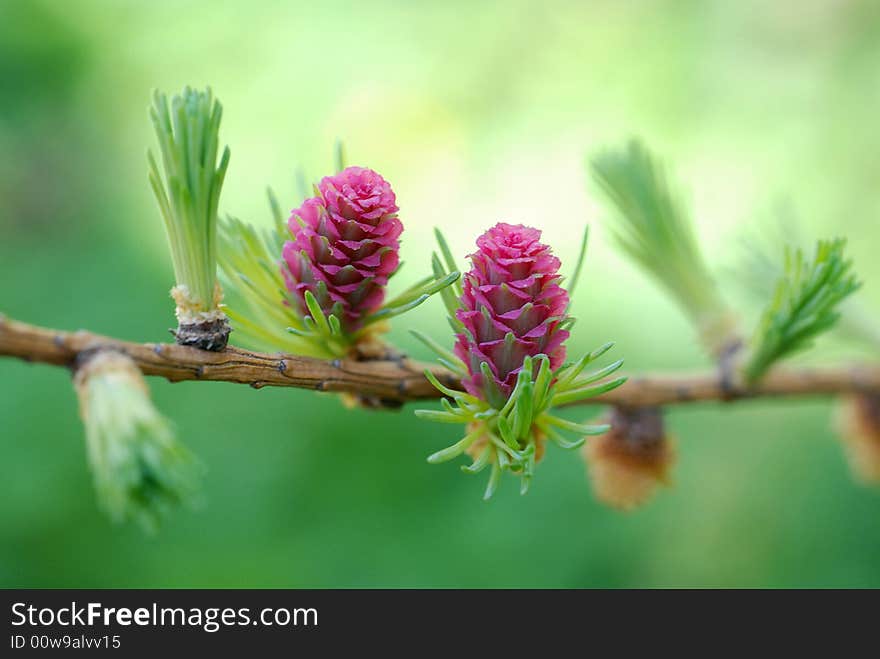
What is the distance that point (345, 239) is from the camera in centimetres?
33

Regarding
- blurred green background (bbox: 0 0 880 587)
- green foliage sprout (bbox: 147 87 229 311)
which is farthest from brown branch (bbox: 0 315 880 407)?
blurred green background (bbox: 0 0 880 587)

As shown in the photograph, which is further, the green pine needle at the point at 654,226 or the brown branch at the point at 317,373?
the green pine needle at the point at 654,226

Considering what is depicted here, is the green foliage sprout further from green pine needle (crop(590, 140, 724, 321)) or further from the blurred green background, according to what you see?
the blurred green background

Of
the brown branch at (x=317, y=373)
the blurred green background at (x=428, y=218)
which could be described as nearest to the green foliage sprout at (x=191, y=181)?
the brown branch at (x=317, y=373)

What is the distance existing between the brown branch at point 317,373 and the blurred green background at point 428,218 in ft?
1.07

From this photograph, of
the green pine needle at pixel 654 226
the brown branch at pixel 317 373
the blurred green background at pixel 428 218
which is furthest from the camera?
the blurred green background at pixel 428 218

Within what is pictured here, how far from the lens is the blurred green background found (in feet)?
3.28

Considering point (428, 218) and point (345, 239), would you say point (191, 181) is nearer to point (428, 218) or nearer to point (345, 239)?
point (345, 239)

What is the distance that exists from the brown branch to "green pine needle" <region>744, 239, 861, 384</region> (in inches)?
1.8

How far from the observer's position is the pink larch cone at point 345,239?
1.05 feet

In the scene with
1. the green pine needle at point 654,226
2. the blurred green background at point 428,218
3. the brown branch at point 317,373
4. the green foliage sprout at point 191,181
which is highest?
the blurred green background at point 428,218

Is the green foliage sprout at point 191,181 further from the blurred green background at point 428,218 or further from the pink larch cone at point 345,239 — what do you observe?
the blurred green background at point 428,218

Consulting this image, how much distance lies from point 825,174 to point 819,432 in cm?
40
